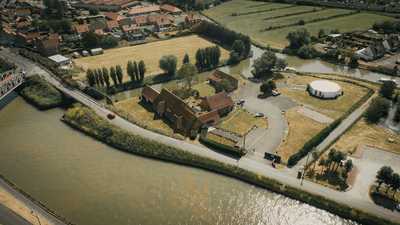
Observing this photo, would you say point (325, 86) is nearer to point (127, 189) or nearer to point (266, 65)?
point (266, 65)

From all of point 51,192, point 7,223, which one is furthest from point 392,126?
point 7,223

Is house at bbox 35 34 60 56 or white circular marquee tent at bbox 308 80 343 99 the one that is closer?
white circular marquee tent at bbox 308 80 343 99

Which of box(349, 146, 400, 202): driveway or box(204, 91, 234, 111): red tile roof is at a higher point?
box(204, 91, 234, 111): red tile roof

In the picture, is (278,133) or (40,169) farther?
(278,133)

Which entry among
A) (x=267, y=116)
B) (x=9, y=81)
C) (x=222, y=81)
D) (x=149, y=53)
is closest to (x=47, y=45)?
(x=9, y=81)

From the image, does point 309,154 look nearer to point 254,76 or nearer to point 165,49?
point 254,76

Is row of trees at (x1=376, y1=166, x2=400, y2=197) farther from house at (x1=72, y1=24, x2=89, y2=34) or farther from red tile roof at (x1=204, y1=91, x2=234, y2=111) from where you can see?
house at (x1=72, y1=24, x2=89, y2=34)

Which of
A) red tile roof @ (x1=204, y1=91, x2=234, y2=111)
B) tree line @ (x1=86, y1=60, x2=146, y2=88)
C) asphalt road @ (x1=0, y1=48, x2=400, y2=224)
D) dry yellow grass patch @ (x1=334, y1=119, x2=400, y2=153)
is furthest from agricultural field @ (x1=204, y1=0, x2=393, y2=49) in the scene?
asphalt road @ (x1=0, y1=48, x2=400, y2=224)
